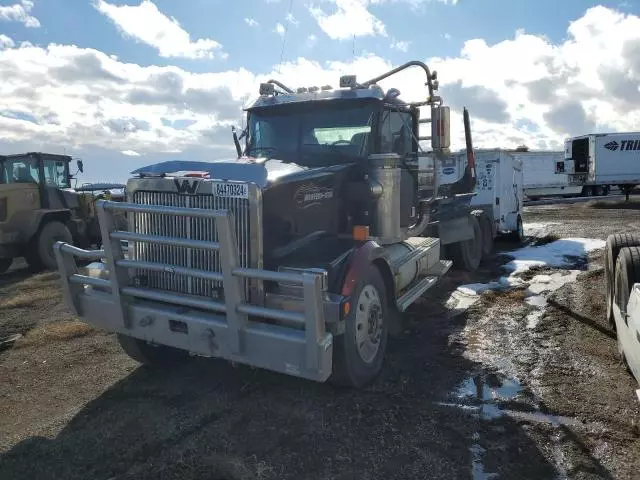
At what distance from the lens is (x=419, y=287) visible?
18.8 feet

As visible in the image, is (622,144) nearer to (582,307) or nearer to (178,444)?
(582,307)

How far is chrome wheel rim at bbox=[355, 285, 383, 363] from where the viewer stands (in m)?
4.20

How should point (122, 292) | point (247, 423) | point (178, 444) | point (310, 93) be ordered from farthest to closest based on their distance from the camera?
point (310, 93) < point (122, 292) < point (247, 423) < point (178, 444)

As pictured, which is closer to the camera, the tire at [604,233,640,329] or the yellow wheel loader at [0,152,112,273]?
the tire at [604,233,640,329]

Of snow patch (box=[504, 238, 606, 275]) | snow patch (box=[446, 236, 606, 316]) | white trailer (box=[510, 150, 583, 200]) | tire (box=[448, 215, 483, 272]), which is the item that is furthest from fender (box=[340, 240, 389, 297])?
white trailer (box=[510, 150, 583, 200])

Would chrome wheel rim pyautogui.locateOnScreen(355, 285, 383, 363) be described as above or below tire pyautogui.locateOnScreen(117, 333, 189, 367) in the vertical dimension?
above

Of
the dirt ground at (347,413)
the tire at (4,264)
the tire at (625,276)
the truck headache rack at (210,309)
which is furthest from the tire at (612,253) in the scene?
the tire at (4,264)

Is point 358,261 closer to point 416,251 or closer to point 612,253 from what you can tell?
point 416,251

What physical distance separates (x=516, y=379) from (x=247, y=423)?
231cm

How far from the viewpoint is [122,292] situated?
161 inches

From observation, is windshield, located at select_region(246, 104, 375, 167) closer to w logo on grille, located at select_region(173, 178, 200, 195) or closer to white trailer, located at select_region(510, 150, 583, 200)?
w logo on grille, located at select_region(173, 178, 200, 195)

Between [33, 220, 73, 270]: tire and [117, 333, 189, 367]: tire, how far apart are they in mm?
7070

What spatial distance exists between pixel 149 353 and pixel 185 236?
151 centimetres

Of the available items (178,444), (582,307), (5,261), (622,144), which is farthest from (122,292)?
(622,144)
